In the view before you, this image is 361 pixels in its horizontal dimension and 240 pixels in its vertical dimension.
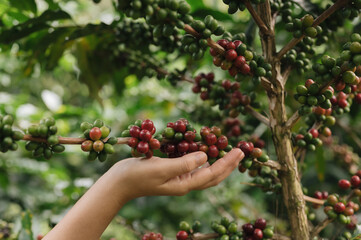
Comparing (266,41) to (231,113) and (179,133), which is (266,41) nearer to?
(231,113)

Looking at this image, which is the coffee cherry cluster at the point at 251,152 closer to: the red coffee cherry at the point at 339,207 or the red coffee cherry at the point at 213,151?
the red coffee cherry at the point at 213,151

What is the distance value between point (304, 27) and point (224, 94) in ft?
1.03

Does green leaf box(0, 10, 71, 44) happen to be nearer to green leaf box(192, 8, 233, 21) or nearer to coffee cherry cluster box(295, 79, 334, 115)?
green leaf box(192, 8, 233, 21)

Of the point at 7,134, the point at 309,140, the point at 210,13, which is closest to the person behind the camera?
the point at 7,134

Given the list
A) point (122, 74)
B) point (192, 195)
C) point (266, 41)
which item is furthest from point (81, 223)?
point (192, 195)

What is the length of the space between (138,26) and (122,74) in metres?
0.41

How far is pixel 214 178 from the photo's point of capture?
0.73m

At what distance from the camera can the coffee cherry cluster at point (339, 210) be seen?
0.86 metres

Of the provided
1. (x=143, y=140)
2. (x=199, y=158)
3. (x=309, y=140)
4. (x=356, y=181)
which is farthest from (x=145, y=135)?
(x=356, y=181)

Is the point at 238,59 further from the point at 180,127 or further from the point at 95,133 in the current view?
the point at 95,133

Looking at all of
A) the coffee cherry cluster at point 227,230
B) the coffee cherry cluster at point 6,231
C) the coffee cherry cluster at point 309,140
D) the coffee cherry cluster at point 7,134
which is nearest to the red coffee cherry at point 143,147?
the coffee cherry cluster at point 7,134

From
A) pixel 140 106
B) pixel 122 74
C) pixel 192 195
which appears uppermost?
pixel 122 74

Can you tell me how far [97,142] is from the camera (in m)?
0.64

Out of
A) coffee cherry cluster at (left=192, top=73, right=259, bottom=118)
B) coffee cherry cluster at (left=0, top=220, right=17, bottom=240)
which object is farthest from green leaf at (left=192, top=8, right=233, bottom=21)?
coffee cherry cluster at (left=0, top=220, right=17, bottom=240)
